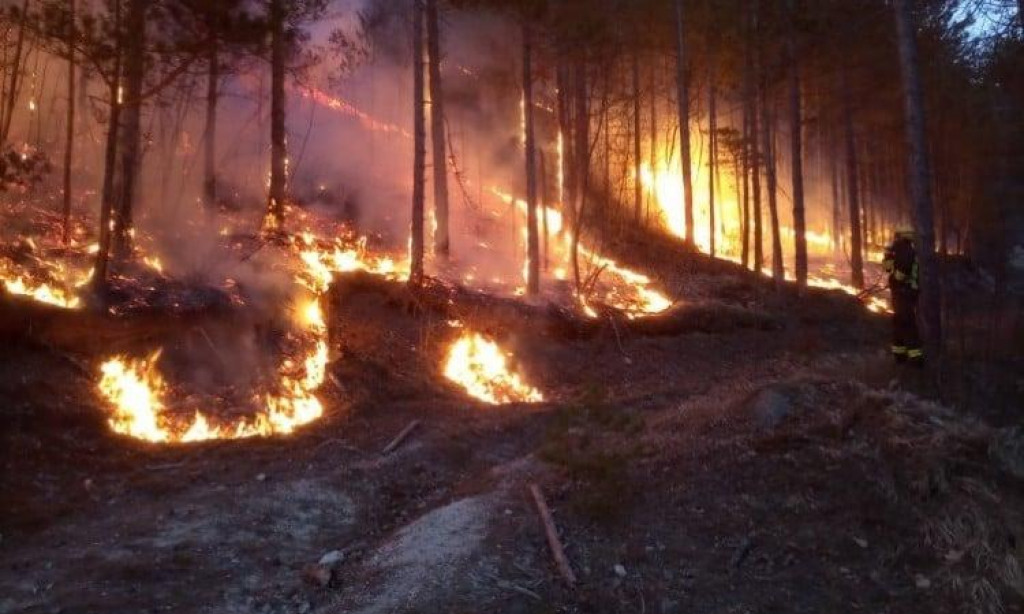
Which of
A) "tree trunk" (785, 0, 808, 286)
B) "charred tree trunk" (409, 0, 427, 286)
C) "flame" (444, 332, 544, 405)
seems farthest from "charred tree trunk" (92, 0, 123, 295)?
"tree trunk" (785, 0, 808, 286)

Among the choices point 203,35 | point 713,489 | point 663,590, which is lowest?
point 663,590

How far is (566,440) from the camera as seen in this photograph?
7945mm

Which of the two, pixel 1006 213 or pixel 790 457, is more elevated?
pixel 1006 213

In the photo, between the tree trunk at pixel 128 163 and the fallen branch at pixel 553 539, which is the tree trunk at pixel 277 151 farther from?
the fallen branch at pixel 553 539

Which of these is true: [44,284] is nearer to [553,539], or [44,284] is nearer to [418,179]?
[418,179]

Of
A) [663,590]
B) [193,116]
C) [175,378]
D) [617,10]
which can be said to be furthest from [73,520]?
[617,10]

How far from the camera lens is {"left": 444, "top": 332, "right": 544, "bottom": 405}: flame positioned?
48.2 ft

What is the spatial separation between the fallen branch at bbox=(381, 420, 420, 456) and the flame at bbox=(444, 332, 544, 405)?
2.30 meters

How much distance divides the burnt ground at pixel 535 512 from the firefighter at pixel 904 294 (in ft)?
2.19

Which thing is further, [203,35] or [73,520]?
[203,35]

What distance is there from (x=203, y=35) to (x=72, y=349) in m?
5.98

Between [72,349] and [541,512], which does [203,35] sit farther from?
[541,512]

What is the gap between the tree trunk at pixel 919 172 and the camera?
38.5 ft

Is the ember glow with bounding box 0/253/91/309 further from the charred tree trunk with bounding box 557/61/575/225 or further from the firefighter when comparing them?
the charred tree trunk with bounding box 557/61/575/225
